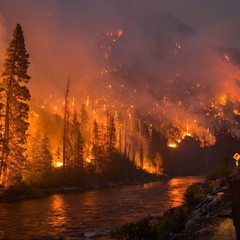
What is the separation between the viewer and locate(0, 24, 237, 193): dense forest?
1560 inches

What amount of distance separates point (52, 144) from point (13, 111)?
2047 inches

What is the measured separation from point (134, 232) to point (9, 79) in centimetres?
3441

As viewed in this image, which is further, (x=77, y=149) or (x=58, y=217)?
(x=77, y=149)

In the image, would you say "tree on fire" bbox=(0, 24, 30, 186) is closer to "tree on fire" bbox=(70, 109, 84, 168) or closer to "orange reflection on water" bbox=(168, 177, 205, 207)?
"orange reflection on water" bbox=(168, 177, 205, 207)

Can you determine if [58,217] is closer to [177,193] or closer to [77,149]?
[177,193]

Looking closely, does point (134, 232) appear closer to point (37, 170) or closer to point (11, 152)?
point (11, 152)

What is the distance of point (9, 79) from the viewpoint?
131ft

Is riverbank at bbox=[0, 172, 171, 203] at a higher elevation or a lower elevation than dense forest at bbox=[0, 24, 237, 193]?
lower

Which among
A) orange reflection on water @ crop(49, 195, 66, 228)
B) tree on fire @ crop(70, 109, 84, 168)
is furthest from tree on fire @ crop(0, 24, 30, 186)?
tree on fire @ crop(70, 109, 84, 168)

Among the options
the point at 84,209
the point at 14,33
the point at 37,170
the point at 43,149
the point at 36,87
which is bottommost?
the point at 84,209

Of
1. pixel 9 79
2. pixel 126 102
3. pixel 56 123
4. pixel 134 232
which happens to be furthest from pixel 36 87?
pixel 134 232

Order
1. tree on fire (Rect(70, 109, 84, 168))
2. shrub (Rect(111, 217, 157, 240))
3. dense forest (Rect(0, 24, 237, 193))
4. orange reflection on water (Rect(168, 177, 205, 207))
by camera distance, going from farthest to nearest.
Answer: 1. tree on fire (Rect(70, 109, 84, 168))
2. dense forest (Rect(0, 24, 237, 193))
3. orange reflection on water (Rect(168, 177, 205, 207))
4. shrub (Rect(111, 217, 157, 240))

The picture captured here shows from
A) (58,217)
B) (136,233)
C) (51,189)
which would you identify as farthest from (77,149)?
(136,233)

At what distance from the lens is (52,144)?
299ft
